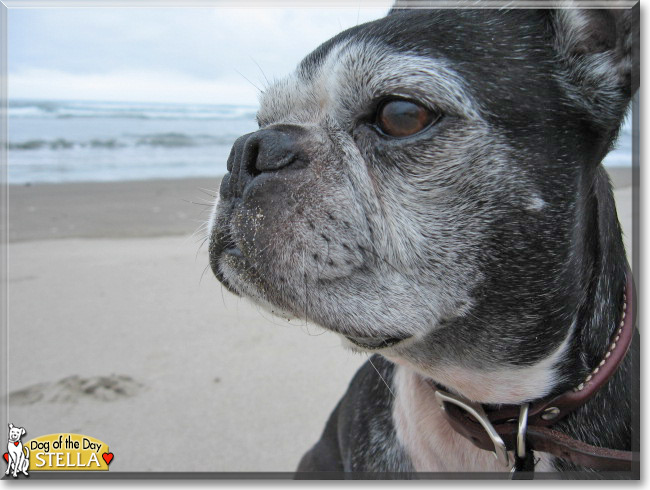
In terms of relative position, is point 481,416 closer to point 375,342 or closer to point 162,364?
point 375,342

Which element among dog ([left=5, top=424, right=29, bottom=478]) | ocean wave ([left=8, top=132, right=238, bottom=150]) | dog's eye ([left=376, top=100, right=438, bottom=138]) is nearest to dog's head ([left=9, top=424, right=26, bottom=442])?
dog ([left=5, top=424, right=29, bottom=478])

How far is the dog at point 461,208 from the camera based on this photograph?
196 centimetres

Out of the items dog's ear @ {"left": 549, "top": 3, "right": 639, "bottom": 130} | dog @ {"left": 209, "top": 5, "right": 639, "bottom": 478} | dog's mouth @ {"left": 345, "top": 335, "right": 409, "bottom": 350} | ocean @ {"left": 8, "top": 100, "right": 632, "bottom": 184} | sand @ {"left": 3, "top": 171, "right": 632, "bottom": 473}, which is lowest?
sand @ {"left": 3, "top": 171, "right": 632, "bottom": 473}

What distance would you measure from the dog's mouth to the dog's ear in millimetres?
1022

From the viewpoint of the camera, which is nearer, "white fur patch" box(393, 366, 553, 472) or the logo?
"white fur patch" box(393, 366, 553, 472)

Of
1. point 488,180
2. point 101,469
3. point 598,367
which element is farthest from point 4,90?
point 598,367

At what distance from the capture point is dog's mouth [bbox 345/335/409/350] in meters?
2.06

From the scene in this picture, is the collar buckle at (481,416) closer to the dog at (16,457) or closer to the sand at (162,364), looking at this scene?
the sand at (162,364)

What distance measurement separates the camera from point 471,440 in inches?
91.3

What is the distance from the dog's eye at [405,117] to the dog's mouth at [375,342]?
2.25ft

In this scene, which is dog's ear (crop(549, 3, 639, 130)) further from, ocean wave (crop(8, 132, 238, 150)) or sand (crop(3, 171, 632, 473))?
ocean wave (crop(8, 132, 238, 150))

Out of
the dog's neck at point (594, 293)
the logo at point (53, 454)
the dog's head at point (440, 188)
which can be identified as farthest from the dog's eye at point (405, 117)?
the logo at point (53, 454)

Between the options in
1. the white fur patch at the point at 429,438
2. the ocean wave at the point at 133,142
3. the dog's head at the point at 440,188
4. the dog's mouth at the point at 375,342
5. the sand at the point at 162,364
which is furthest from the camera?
the ocean wave at the point at 133,142

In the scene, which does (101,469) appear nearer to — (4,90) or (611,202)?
(4,90)
